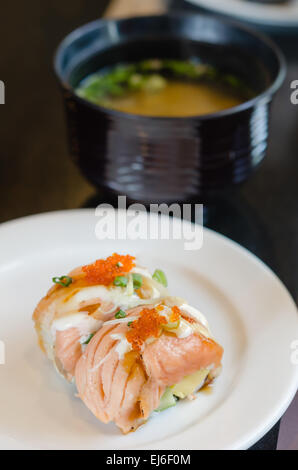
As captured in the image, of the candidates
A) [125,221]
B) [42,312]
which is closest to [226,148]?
[125,221]

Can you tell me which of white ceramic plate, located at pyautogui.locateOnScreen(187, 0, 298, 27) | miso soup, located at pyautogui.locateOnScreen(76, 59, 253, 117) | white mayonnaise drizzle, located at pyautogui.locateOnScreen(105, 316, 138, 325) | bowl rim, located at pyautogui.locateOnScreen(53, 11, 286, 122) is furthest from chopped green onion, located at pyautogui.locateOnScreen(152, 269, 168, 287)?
white ceramic plate, located at pyautogui.locateOnScreen(187, 0, 298, 27)

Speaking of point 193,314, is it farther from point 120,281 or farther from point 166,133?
point 166,133

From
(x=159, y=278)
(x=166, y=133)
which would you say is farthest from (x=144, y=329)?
(x=166, y=133)

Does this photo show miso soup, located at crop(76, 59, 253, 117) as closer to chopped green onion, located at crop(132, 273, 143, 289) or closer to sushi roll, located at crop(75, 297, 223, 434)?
chopped green onion, located at crop(132, 273, 143, 289)

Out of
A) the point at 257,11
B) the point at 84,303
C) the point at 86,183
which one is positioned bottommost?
the point at 86,183
